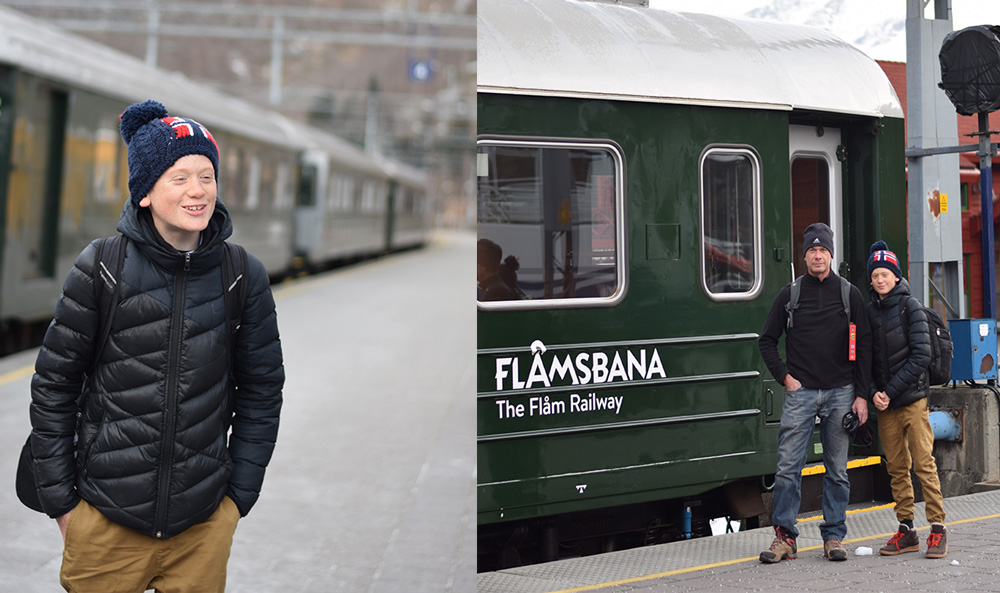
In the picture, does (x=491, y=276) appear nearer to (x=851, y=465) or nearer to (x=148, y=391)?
(x=148, y=391)

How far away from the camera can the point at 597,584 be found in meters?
4.62

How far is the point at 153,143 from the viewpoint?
2438 millimetres

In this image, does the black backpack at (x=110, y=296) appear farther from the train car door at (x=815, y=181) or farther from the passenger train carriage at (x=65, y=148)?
the passenger train carriage at (x=65, y=148)

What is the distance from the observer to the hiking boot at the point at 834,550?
16.6 ft

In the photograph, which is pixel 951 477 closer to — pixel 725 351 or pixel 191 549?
pixel 725 351

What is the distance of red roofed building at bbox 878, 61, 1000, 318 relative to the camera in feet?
26.3

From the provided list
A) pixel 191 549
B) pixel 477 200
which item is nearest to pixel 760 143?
pixel 477 200

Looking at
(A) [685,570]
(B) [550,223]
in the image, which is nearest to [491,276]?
(B) [550,223]

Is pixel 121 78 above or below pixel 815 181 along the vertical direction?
above

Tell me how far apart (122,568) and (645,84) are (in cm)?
390

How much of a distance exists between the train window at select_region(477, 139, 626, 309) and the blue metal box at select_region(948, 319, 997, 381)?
11.5ft

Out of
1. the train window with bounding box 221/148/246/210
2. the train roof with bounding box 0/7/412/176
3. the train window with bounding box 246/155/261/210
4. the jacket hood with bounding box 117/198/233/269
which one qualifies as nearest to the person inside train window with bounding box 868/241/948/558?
the jacket hood with bounding box 117/198/233/269

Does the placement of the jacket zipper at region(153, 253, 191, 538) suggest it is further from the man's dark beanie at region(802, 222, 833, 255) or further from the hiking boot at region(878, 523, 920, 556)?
the hiking boot at region(878, 523, 920, 556)

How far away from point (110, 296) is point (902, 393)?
4290 mm
